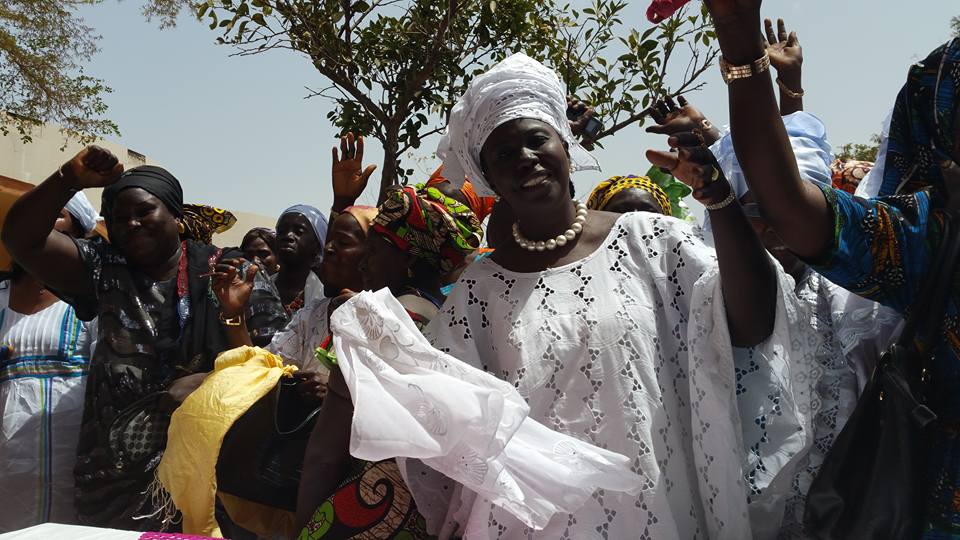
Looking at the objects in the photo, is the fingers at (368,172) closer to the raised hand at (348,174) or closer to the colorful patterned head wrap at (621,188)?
the raised hand at (348,174)

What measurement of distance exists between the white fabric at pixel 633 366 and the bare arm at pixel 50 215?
1870mm

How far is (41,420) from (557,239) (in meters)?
2.78

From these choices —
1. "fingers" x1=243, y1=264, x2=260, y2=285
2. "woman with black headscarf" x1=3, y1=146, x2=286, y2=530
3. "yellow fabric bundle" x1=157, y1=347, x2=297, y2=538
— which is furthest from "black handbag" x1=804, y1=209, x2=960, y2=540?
"fingers" x1=243, y1=264, x2=260, y2=285

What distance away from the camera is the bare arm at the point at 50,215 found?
3.56 metres

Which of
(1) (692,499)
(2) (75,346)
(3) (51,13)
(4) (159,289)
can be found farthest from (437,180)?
(3) (51,13)

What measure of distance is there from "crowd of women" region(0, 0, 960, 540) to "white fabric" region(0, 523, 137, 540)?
58 cm

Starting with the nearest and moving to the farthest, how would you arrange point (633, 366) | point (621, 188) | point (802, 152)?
1. point (633, 366)
2. point (802, 152)
3. point (621, 188)

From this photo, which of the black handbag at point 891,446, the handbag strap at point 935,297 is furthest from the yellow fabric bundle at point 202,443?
the handbag strap at point 935,297

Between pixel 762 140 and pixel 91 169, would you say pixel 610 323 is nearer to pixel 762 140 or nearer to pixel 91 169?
pixel 762 140

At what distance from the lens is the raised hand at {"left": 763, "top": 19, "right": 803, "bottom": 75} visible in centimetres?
297

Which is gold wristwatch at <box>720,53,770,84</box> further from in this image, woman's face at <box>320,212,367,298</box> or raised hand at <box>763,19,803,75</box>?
woman's face at <box>320,212,367,298</box>

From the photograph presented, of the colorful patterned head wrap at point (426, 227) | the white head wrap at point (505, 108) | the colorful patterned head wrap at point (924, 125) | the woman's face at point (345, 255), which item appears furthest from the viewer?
the woman's face at point (345, 255)

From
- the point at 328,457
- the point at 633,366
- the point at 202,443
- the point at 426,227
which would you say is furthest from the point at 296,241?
the point at 633,366

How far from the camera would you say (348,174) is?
472cm
